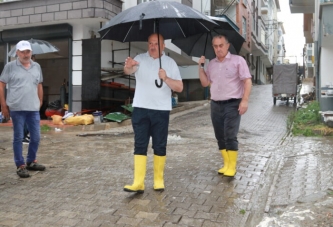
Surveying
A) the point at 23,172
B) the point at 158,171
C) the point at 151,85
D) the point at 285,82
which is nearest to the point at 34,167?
the point at 23,172

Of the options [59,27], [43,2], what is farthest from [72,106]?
[43,2]

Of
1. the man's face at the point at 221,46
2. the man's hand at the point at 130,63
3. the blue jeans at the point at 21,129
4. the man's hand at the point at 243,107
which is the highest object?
the man's face at the point at 221,46

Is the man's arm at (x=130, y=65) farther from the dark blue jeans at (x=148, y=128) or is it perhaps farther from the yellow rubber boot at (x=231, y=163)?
the yellow rubber boot at (x=231, y=163)

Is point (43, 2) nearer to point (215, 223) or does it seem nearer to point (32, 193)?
point (32, 193)

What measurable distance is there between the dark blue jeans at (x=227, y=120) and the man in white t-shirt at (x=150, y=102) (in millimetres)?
817

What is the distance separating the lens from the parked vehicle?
1972cm

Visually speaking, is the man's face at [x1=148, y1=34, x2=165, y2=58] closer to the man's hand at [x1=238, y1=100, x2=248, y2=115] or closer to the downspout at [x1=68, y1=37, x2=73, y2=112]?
the man's hand at [x1=238, y1=100, x2=248, y2=115]

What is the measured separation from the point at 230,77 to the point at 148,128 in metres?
1.24

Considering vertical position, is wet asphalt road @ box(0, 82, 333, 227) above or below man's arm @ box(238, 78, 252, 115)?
below

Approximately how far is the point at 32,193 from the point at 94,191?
685 mm

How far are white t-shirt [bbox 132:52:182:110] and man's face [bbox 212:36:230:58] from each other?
2.53ft

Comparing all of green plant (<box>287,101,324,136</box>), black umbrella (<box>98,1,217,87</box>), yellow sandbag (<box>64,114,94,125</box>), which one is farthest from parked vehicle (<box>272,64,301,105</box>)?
black umbrella (<box>98,1,217,87</box>)

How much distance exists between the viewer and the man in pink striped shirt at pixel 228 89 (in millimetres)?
4346

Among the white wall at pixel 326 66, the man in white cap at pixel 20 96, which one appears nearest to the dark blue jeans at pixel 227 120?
the man in white cap at pixel 20 96
